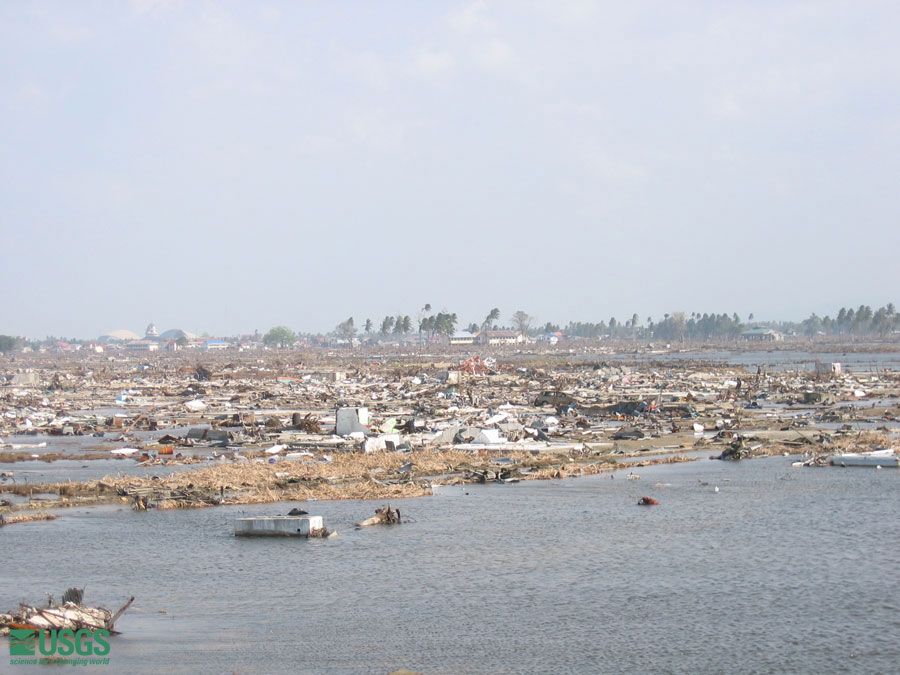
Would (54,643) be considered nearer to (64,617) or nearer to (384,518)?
(64,617)

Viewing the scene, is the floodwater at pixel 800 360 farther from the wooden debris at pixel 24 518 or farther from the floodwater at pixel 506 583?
the wooden debris at pixel 24 518

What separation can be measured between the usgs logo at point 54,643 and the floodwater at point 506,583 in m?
0.45

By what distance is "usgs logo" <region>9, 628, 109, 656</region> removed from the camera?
16.6 m

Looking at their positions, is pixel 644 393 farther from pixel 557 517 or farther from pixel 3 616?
pixel 3 616

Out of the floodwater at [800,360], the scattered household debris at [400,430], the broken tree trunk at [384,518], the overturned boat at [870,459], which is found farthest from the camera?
the floodwater at [800,360]

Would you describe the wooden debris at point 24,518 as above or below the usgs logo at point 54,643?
below

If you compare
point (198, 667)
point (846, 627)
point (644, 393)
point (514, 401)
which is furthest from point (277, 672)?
point (644, 393)

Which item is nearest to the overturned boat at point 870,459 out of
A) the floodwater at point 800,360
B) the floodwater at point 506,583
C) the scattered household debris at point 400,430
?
the scattered household debris at point 400,430

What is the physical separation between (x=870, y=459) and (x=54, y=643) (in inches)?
1252

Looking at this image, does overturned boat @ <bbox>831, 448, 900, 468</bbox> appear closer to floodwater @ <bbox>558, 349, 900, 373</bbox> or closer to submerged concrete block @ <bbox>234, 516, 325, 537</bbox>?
submerged concrete block @ <bbox>234, 516, 325, 537</bbox>

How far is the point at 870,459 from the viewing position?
37.9 metres

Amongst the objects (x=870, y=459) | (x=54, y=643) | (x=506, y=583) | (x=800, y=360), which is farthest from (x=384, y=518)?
(x=800, y=360)

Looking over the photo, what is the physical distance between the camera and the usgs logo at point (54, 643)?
16.6 metres

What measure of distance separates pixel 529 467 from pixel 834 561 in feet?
55.1
